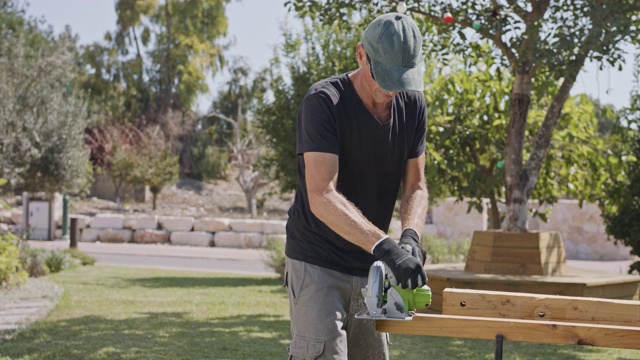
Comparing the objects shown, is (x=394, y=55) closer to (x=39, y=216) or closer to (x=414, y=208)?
(x=414, y=208)

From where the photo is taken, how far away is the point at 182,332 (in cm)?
868

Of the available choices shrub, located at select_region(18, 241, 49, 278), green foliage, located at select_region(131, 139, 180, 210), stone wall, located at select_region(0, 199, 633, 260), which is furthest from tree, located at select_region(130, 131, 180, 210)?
shrub, located at select_region(18, 241, 49, 278)

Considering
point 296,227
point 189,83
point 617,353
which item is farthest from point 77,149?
point 189,83

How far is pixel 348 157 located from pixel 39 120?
634 inches

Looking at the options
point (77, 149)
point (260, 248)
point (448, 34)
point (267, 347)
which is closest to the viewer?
point (267, 347)

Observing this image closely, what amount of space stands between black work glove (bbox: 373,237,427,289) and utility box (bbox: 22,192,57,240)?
74.8ft

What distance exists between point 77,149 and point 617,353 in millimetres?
13508

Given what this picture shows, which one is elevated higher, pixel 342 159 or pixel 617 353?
pixel 342 159

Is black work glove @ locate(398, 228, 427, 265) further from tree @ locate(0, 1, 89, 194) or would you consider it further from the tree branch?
tree @ locate(0, 1, 89, 194)

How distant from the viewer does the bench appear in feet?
9.33

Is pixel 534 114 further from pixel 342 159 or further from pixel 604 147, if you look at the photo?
pixel 342 159

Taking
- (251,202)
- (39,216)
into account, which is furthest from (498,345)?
(251,202)

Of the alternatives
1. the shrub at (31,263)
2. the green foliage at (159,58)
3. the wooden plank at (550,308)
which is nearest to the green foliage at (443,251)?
the shrub at (31,263)

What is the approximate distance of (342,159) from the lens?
10.8 feet
